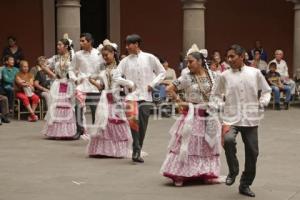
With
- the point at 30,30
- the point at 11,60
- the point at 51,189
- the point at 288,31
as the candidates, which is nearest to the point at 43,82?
the point at 11,60

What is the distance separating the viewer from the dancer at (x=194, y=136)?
7.13 m

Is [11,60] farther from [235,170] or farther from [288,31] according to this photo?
[288,31]

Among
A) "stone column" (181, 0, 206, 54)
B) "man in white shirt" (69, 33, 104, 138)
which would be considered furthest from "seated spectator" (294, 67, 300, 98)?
"man in white shirt" (69, 33, 104, 138)

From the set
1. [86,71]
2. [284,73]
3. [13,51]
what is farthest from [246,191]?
[284,73]

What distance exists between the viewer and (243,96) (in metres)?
6.60

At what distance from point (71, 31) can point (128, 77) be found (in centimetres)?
608

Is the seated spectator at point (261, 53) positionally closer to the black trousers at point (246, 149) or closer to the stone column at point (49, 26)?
the stone column at point (49, 26)

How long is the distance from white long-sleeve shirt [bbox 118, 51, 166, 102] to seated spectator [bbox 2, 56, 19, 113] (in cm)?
551

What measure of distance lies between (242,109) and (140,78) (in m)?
2.32

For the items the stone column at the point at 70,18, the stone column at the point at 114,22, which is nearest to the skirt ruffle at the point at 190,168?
the stone column at the point at 70,18

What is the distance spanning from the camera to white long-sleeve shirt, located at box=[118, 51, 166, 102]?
28.1 ft

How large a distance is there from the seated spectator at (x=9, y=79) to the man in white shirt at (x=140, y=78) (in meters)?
5.51

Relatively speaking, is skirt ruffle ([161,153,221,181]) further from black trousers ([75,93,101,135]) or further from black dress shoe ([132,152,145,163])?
black trousers ([75,93,101,135])

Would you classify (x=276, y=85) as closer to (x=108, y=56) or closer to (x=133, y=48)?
(x=108, y=56)
